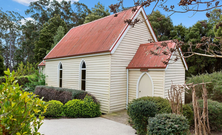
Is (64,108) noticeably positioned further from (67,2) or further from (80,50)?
(67,2)

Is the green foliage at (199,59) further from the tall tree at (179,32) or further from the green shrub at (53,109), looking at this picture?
the green shrub at (53,109)

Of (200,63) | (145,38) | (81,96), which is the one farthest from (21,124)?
(200,63)

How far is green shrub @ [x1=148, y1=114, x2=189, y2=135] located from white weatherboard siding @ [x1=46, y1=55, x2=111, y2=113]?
633 cm

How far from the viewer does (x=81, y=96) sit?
1230 centimetres

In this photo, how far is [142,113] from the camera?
6984 mm

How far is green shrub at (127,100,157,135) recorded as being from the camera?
6.98 meters

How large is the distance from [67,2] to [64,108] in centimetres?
4681

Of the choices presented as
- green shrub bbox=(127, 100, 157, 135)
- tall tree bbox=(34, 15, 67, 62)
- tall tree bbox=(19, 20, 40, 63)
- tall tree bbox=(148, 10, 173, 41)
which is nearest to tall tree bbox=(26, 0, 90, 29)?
tall tree bbox=(19, 20, 40, 63)

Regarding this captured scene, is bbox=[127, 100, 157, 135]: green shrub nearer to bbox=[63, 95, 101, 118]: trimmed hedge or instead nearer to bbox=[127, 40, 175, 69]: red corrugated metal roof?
bbox=[63, 95, 101, 118]: trimmed hedge

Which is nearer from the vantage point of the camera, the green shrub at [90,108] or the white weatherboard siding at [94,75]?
the green shrub at [90,108]

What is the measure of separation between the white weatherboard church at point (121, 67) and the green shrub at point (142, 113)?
410cm

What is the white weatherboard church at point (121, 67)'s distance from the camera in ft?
37.6

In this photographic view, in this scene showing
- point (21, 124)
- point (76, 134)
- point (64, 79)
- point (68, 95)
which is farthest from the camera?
point (64, 79)

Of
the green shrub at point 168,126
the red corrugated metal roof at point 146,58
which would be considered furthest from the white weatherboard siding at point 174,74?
the green shrub at point 168,126
